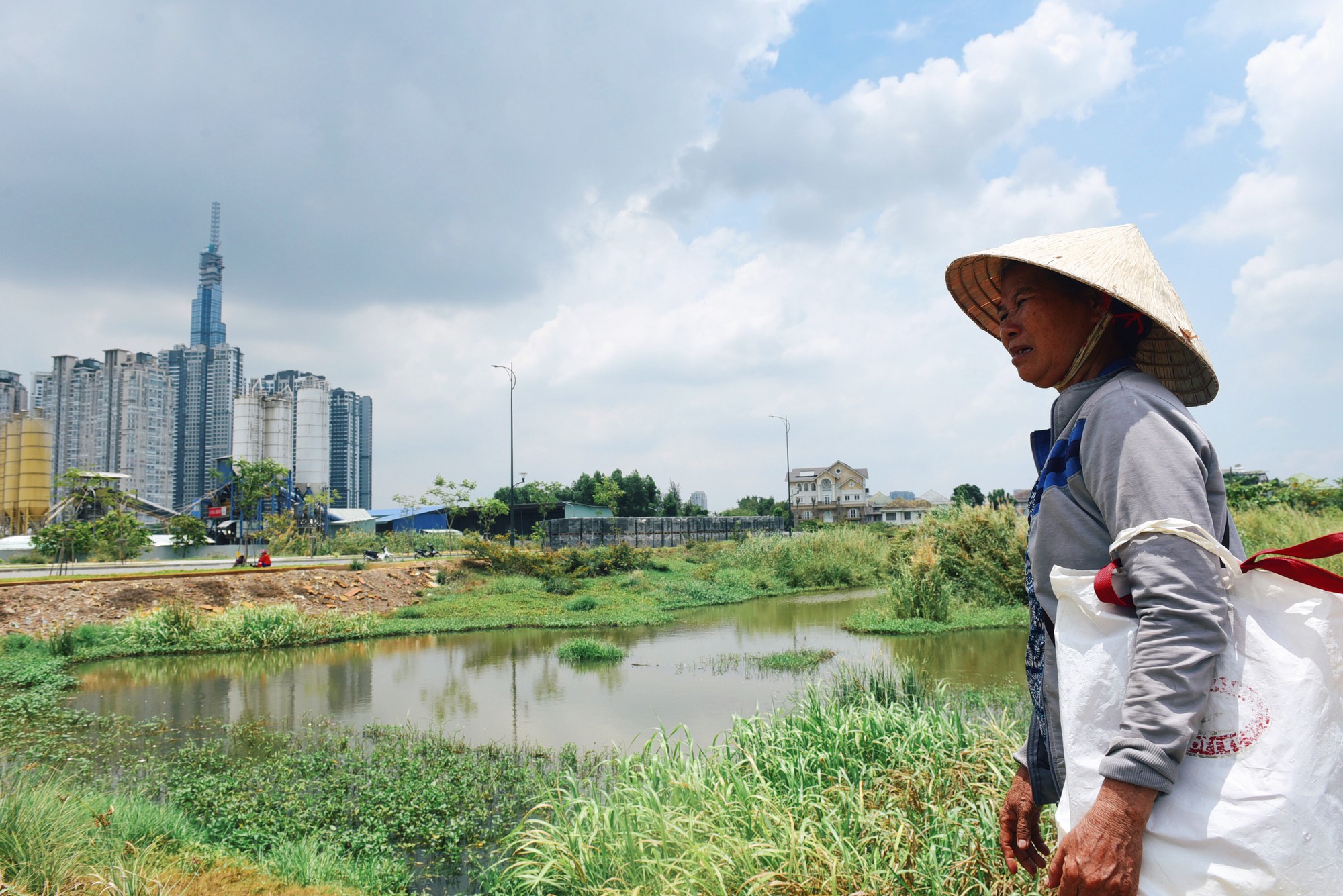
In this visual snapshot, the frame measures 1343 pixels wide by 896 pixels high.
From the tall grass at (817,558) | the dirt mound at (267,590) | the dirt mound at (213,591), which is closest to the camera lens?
the dirt mound at (213,591)

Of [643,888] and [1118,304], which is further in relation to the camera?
[643,888]

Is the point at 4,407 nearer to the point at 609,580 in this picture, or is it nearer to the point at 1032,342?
the point at 609,580

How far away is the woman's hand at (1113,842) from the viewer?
110 cm

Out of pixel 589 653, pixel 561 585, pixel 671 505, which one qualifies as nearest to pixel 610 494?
pixel 671 505

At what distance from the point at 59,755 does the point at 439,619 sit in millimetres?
8331

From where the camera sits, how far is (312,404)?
1969 inches

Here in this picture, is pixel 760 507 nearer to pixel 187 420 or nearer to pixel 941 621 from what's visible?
pixel 941 621

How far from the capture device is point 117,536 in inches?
1059

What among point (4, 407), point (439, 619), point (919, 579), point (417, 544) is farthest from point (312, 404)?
point (919, 579)

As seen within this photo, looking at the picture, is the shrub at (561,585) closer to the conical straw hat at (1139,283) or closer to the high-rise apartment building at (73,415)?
the conical straw hat at (1139,283)

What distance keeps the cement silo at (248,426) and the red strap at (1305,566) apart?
173 feet

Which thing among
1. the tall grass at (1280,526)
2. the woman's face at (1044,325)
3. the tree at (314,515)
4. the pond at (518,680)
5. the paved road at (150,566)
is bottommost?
the pond at (518,680)

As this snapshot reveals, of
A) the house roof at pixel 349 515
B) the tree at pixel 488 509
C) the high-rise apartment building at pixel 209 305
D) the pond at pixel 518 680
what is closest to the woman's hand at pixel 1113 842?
the pond at pixel 518 680

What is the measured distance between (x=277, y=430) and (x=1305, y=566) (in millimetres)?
53213
